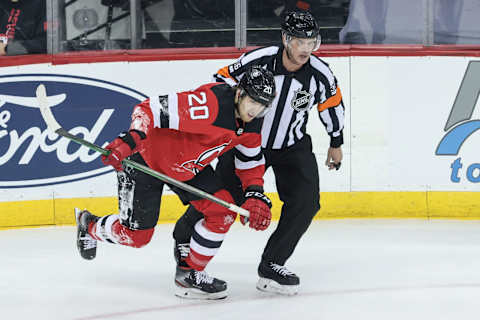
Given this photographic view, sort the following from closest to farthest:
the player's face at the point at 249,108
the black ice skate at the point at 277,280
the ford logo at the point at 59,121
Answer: the player's face at the point at 249,108 → the black ice skate at the point at 277,280 → the ford logo at the point at 59,121

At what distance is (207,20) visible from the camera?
5281 millimetres

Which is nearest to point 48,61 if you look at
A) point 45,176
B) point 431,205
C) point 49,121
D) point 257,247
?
point 45,176

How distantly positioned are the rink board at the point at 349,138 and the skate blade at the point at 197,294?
1728 mm

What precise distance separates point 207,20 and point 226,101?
84.9 inches

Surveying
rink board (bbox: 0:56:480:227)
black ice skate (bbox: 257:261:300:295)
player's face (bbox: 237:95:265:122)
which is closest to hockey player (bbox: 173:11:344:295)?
black ice skate (bbox: 257:261:300:295)

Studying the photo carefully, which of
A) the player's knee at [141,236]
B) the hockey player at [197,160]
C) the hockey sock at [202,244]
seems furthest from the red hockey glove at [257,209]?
the player's knee at [141,236]

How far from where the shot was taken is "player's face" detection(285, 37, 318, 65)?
3414 millimetres

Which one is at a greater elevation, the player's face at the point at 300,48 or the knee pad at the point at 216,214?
the player's face at the point at 300,48

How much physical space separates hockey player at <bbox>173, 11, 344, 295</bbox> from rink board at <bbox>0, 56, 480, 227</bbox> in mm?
1466

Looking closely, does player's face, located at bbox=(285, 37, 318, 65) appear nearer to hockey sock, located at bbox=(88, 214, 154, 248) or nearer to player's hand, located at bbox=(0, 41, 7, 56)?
hockey sock, located at bbox=(88, 214, 154, 248)

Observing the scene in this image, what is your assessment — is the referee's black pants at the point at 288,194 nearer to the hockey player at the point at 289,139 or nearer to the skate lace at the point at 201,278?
the hockey player at the point at 289,139

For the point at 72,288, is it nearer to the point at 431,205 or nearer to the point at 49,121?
the point at 49,121

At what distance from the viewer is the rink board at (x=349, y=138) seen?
5.12 meters

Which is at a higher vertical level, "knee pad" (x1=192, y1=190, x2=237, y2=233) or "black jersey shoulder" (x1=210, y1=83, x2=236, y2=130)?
"black jersey shoulder" (x1=210, y1=83, x2=236, y2=130)
